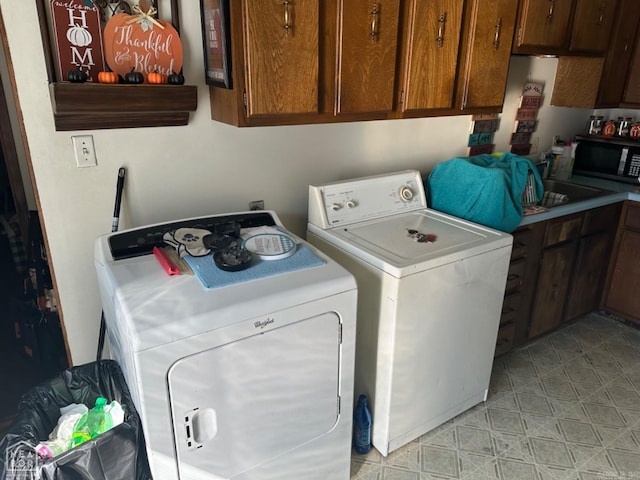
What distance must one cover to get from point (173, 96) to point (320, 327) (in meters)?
0.98

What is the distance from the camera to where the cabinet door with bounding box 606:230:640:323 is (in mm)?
2891

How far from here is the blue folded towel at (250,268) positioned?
1449mm

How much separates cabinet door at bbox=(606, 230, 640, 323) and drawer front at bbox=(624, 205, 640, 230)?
0.04 m

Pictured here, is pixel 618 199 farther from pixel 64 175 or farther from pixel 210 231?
pixel 64 175

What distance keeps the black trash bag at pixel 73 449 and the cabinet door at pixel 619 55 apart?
3.09 metres


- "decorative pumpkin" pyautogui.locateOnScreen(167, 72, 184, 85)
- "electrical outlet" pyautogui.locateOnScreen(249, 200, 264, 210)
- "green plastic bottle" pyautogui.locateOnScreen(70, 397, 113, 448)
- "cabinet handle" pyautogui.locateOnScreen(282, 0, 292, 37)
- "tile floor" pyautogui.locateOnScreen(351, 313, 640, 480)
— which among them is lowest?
"tile floor" pyautogui.locateOnScreen(351, 313, 640, 480)

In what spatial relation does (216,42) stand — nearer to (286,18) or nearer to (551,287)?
(286,18)

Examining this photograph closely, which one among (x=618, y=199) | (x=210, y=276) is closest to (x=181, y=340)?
(x=210, y=276)

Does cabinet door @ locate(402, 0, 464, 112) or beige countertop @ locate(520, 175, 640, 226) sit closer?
cabinet door @ locate(402, 0, 464, 112)

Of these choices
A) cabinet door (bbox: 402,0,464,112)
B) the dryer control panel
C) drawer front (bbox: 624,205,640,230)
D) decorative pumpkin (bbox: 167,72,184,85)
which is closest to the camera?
decorative pumpkin (bbox: 167,72,184,85)

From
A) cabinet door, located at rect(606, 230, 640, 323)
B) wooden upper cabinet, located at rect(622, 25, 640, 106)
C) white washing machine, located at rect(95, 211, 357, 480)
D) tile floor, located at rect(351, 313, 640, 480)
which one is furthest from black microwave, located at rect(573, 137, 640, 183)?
white washing machine, located at rect(95, 211, 357, 480)

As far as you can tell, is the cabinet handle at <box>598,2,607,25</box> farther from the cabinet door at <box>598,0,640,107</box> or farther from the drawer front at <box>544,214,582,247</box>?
the drawer front at <box>544,214,582,247</box>

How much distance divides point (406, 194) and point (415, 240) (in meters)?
0.41

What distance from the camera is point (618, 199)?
9.28 ft
